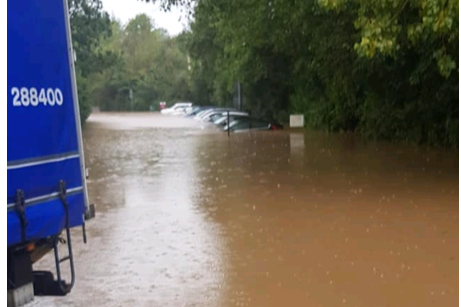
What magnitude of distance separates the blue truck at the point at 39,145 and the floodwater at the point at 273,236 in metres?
1.55

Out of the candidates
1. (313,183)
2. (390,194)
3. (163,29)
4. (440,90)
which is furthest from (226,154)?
(163,29)

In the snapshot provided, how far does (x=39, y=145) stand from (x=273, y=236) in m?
5.93

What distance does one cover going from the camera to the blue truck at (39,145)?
469cm

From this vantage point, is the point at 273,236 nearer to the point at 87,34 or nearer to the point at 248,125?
the point at 248,125

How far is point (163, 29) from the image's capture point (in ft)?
380

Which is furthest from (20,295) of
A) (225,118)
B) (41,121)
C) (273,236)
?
(225,118)

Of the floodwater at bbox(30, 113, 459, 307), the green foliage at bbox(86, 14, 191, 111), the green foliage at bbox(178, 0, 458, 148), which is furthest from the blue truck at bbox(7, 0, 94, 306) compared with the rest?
the green foliage at bbox(86, 14, 191, 111)

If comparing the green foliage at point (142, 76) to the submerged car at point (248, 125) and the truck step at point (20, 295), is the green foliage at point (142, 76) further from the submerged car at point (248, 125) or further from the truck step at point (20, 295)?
the truck step at point (20, 295)

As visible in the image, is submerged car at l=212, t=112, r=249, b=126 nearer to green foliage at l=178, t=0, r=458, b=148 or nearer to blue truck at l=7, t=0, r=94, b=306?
green foliage at l=178, t=0, r=458, b=148

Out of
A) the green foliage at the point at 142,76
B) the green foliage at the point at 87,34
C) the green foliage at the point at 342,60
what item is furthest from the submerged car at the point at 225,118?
the green foliage at the point at 142,76

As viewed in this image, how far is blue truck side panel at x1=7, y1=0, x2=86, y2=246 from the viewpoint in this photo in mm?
4695

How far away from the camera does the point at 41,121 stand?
492cm

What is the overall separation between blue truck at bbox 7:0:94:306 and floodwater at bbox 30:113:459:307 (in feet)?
5.09

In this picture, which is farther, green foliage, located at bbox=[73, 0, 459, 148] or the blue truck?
green foliage, located at bbox=[73, 0, 459, 148]
